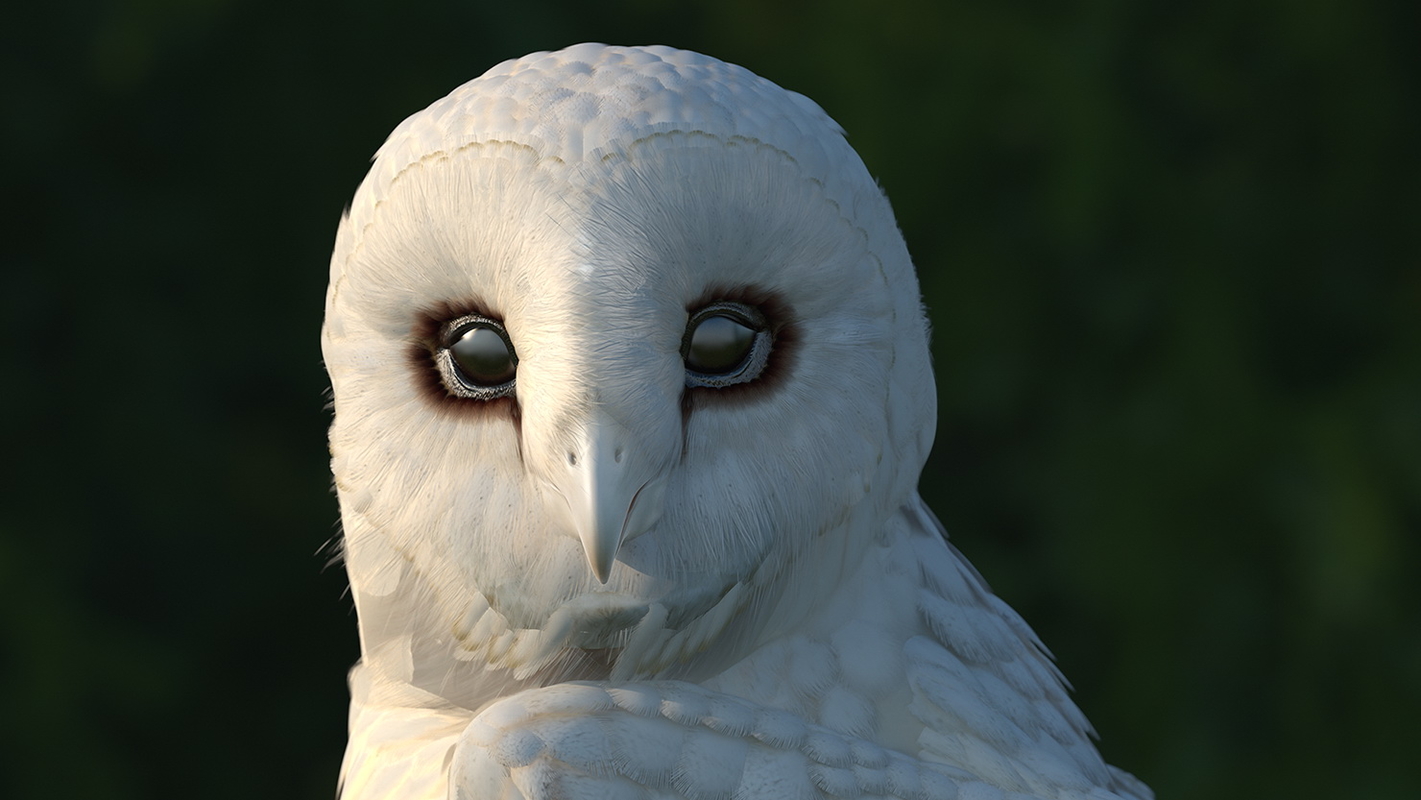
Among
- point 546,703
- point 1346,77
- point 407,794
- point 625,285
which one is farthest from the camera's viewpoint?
point 1346,77

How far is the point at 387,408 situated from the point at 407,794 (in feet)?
1.22

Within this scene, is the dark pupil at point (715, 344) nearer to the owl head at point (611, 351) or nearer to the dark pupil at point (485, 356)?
the owl head at point (611, 351)

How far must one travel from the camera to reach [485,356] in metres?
1.08

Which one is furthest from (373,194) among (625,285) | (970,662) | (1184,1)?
(1184,1)

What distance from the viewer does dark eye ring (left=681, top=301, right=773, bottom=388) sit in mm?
1081

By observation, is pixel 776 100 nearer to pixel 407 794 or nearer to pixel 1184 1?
pixel 407 794

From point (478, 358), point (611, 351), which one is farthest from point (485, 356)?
point (611, 351)

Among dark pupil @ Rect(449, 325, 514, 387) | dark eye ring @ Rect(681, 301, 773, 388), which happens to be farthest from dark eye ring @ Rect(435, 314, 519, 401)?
dark eye ring @ Rect(681, 301, 773, 388)

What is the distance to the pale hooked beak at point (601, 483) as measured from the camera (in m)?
1.02

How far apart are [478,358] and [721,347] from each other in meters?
0.20

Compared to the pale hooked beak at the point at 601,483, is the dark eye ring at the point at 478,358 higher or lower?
higher

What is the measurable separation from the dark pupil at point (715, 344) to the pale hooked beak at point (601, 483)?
0.09 m

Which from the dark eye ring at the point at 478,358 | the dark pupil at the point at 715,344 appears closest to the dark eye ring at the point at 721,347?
the dark pupil at the point at 715,344

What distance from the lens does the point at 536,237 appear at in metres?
1.04
